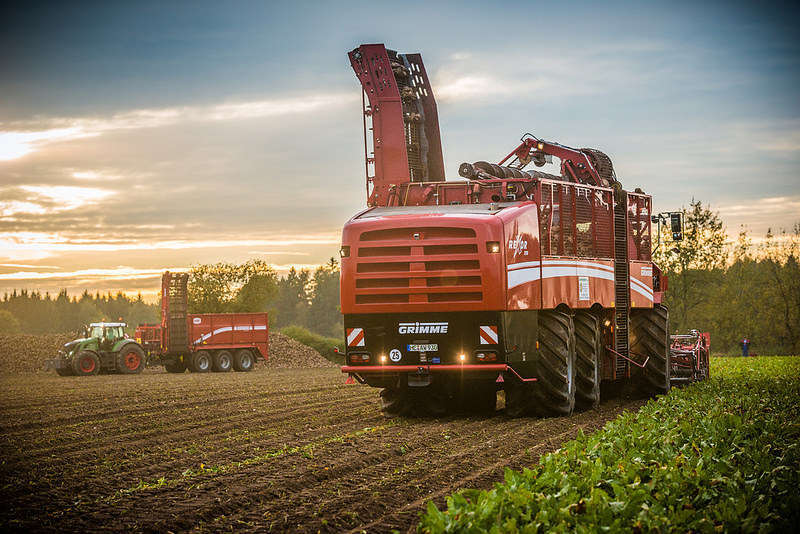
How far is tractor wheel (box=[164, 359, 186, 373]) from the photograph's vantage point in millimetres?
38375

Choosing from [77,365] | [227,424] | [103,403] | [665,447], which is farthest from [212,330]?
[665,447]

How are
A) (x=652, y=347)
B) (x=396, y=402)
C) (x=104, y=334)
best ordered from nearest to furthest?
(x=396, y=402) → (x=652, y=347) → (x=104, y=334)

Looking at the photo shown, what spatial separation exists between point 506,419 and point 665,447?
5.70 m

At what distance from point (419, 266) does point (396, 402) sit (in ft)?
10.4

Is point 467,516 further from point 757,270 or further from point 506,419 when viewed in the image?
point 757,270

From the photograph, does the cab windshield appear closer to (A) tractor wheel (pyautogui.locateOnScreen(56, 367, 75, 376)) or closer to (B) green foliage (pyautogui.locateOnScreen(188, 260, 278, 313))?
(A) tractor wheel (pyautogui.locateOnScreen(56, 367, 75, 376))

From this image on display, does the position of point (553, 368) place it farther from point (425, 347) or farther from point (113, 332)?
point (113, 332)

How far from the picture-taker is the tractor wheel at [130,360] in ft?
116

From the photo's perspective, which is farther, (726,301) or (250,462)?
(726,301)

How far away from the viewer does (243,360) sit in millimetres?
40125

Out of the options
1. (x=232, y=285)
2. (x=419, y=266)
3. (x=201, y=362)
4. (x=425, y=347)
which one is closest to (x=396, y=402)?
(x=425, y=347)

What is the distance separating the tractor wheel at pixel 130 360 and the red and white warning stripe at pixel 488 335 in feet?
82.2

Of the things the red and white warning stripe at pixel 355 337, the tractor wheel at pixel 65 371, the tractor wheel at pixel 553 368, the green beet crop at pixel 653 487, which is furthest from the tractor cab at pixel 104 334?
the green beet crop at pixel 653 487

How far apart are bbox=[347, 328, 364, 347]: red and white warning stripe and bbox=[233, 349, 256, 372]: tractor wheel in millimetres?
26574
